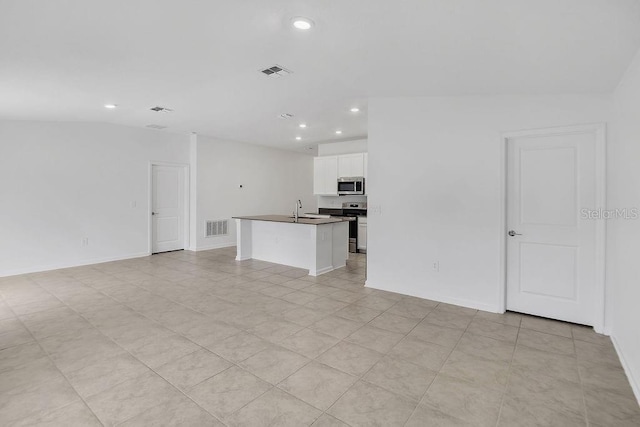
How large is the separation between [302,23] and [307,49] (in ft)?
1.50

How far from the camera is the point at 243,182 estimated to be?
8367mm

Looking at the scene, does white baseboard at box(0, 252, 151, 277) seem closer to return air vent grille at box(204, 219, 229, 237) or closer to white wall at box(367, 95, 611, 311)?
return air vent grille at box(204, 219, 229, 237)

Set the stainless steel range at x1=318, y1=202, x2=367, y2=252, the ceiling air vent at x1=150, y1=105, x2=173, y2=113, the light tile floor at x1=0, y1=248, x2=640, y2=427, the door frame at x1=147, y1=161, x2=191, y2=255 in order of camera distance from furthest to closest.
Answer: the stainless steel range at x1=318, y1=202, x2=367, y2=252 < the door frame at x1=147, y1=161, x2=191, y2=255 < the ceiling air vent at x1=150, y1=105, x2=173, y2=113 < the light tile floor at x1=0, y1=248, x2=640, y2=427

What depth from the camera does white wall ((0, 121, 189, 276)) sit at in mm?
5141

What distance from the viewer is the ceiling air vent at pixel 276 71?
10.6 feet

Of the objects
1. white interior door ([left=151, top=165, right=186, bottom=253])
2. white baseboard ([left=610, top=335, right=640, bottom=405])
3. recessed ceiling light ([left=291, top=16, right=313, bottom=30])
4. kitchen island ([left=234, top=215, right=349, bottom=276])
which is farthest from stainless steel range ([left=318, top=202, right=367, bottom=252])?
recessed ceiling light ([left=291, top=16, right=313, bottom=30])

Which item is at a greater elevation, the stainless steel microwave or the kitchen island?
the stainless steel microwave

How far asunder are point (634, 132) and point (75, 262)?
775cm

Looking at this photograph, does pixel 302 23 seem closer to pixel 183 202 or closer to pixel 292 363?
pixel 292 363

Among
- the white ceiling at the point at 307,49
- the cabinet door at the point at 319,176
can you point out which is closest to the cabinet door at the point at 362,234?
the cabinet door at the point at 319,176

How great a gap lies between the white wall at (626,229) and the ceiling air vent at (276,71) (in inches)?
112

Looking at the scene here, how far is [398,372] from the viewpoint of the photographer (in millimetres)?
2379

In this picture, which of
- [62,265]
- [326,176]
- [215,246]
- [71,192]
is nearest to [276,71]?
[326,176]

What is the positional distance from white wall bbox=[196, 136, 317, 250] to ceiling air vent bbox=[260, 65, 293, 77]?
4558 mm
